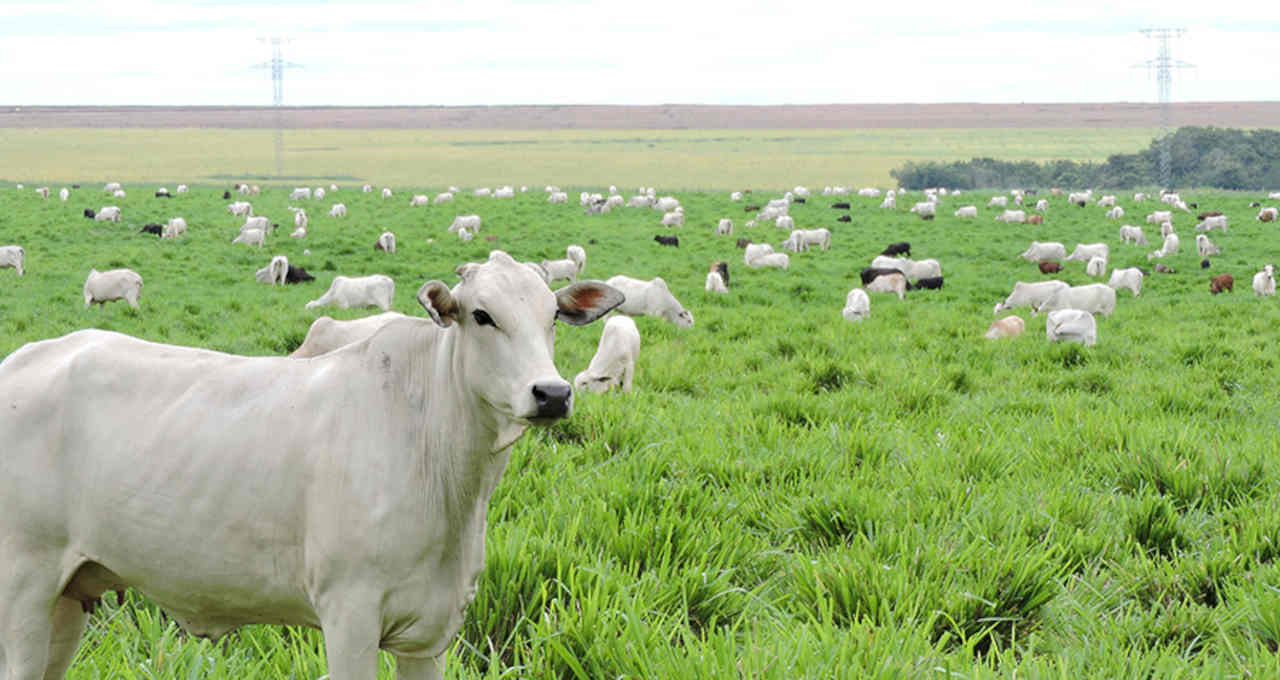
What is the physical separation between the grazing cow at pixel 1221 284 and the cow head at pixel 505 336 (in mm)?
21494

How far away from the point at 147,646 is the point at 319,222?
32.4 m

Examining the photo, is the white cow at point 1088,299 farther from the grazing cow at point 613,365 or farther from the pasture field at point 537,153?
the pasture field at point 537,153

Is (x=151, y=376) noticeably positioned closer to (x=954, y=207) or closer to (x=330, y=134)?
(x=954, y=207)

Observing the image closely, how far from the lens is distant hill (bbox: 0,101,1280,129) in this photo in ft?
521

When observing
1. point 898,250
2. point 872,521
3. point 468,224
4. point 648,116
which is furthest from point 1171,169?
point 648,116

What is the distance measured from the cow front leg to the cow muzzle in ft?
2.95

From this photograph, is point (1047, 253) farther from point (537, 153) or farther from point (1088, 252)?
point (537, 153)

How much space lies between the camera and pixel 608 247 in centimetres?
2839

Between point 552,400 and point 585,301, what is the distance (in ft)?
1.64

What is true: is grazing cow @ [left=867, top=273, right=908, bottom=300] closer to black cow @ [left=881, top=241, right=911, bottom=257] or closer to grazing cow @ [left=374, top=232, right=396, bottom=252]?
black cow @ [left=881, top=241, right=911, bottom=257]

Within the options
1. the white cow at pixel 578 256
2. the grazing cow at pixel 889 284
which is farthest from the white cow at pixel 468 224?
the grazing cow at pixel 889 284

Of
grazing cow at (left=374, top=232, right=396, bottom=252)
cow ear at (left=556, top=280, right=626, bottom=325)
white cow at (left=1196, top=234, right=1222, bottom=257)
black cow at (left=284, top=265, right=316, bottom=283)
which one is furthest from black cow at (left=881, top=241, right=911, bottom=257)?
cow ear at (left=556, top=280, right=626, bottom=325)

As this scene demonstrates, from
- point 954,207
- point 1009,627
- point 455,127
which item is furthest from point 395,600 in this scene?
point 455,127

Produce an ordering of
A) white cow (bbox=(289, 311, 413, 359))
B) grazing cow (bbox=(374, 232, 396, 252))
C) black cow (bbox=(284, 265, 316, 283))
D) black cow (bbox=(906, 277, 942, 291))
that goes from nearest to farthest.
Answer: white cow (bbox=(289, 311, 413, 359)) < black cow (bbox=(284, 265, 316, 283)) < black cow (bbox=(906, 277, 942, 291)) < grazing cow (bbox=(374, 232, 396, 252))
